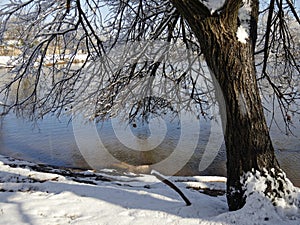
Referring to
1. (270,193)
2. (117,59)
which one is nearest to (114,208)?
(270,193)

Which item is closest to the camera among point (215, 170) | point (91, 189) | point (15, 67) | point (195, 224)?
point (195, 224)

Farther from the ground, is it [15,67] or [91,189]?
[15,67]

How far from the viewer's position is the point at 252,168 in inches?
116

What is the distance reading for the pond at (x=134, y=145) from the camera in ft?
26.8

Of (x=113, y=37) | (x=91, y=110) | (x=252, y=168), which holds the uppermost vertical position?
(x=113, y=37)

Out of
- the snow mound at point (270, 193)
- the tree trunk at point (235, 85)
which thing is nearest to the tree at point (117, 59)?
the tree trunk at point (235, 85)

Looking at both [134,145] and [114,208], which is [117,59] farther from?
[134,145]

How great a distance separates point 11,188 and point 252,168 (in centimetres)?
268

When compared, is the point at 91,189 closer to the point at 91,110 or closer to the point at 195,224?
the point at 195,224

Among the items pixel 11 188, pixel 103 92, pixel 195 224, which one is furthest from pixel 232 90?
pixel 103 92

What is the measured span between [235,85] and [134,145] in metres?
6.79

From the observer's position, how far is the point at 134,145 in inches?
373

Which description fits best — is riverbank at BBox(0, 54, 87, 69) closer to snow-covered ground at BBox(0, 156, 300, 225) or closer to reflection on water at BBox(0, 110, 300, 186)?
reflection on water at BBox(0, 110, 300, 186)

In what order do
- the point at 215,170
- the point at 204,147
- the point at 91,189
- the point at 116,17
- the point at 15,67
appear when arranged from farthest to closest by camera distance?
the point at 204,147, the point at 215,170, the point at 116,17, the point at 15,67, the point at 91,189
